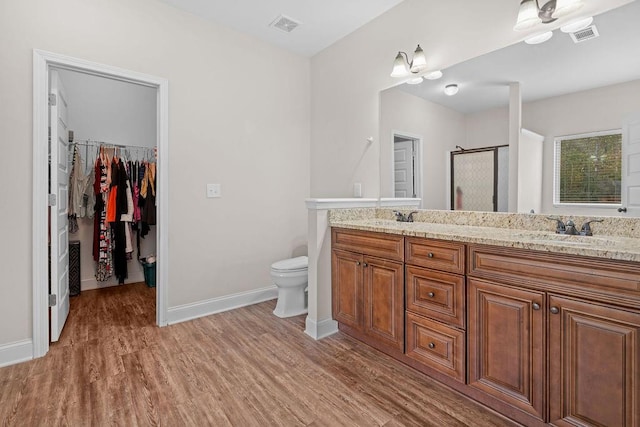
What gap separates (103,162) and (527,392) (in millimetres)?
4356

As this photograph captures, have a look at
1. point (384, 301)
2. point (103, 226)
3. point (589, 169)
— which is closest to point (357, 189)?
point (384, 301)

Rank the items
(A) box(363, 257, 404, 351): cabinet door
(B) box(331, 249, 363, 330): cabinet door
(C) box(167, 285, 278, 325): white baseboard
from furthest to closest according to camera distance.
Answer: (C) box(167, 285, 278, 325): white baseboard → (B) box(331, 249, 363, 330): cabinet door → (A) box(363, 257, 404, 351): cabinet door

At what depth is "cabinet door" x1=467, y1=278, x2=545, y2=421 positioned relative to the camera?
55.3 inches

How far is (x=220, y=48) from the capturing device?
2996mm

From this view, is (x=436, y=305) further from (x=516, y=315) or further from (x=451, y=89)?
(x=451, y=89)

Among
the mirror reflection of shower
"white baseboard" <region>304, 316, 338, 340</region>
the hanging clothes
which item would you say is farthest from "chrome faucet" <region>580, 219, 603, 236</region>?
the hanging clothes

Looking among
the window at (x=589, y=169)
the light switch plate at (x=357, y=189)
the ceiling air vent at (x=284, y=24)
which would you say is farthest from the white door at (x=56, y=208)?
the window at (x=589, y=169)

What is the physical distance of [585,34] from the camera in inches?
68.4

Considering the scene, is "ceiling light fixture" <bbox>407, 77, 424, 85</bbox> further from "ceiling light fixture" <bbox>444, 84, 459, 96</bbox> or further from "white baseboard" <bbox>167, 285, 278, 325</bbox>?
"white baseboard" <bbox>167, 285, 278, 325</bbox>

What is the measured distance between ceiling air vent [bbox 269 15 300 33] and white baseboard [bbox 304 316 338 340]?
2639 mm

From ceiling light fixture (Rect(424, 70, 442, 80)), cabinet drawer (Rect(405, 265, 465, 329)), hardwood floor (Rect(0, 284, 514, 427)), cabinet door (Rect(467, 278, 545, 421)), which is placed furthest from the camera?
ceiling light fixture (Rect(424, 70, 442, 80))

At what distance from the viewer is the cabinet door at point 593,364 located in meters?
1.17

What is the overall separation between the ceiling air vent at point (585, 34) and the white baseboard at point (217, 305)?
3.11m

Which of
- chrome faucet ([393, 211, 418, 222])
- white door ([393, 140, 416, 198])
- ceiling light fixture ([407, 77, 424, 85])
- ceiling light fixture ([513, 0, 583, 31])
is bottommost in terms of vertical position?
chrome faucet ([393, 211, 418, 222])
